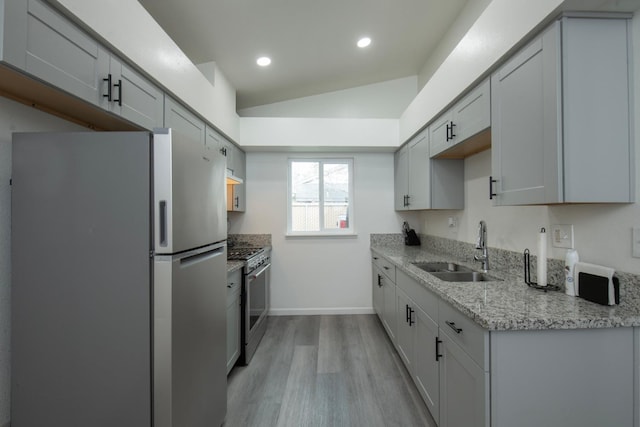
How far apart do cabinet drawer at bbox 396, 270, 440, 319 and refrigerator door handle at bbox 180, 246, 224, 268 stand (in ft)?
4.20

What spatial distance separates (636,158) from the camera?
1210 millimetres

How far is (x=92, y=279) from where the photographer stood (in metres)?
1.18

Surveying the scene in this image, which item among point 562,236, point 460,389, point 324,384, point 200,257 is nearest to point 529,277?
point 562,236

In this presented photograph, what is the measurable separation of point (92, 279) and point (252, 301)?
5.60ft

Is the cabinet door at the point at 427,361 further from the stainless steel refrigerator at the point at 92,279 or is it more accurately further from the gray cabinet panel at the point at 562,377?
the stainless steel refrigerator at the point at 92,279

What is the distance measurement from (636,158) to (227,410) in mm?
2598

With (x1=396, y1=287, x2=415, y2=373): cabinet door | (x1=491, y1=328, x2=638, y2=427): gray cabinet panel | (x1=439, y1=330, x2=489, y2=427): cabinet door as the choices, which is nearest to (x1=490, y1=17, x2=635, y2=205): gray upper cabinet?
(x1=491, y1=328, x2=638, y2=427): gray cabinet panel

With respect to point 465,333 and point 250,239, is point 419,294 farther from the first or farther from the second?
point 250,239

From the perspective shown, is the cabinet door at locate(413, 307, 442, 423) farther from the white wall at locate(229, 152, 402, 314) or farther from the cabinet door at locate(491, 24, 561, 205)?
the white wall at locate(229, 152, 402, 314)

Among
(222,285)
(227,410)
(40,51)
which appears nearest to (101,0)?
(40,51)

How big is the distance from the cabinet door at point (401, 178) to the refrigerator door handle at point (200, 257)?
7.47 feet

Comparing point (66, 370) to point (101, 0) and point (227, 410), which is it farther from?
point (101, 0)

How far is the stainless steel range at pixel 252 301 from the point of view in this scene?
256 cm

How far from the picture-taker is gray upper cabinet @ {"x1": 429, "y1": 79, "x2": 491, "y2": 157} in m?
1.74
